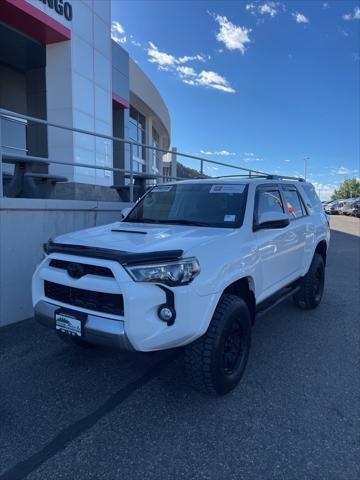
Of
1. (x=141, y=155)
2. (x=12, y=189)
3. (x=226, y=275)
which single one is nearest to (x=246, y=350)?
(x=226, y=275)

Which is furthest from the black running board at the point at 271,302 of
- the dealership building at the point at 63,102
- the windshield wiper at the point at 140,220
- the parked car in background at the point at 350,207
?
the parked car in background at the point at 350,207

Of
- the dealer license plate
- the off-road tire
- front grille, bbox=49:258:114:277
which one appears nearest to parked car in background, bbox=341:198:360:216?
the off-road tire

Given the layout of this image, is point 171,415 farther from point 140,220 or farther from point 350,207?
point 350,207

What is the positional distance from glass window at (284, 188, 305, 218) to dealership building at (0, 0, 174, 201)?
15.4 ft

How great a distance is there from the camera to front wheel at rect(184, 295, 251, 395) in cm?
280

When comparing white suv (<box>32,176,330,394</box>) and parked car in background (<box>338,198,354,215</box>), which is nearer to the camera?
white suv (<box>32,176,330,394</box>)

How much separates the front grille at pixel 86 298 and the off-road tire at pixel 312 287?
3264 millimetres

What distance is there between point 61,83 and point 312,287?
29.6 ft

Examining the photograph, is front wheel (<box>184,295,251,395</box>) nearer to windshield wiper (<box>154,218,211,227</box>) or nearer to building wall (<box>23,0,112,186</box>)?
windshield wiper (<box>154,218,211,227</box>)

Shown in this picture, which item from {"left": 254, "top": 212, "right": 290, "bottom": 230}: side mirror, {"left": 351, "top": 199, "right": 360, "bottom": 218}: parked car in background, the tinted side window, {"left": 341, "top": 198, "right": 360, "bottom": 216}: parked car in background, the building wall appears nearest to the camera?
{"left": 254, "top": 212, "right": 290, "bottom": 230}: side mirror

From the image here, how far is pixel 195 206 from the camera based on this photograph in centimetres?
396

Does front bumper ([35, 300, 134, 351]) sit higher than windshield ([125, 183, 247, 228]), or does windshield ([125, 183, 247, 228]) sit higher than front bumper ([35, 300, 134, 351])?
windshield ([125, 183, 247, 228])

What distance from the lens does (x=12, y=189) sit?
5.43 meters

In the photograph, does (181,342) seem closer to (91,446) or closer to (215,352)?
(215,352)
